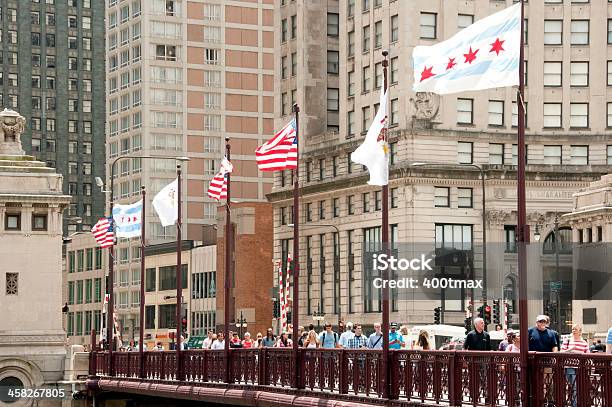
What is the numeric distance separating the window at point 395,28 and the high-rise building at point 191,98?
1975 inches

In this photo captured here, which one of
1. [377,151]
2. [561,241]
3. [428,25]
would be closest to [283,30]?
[428,25]

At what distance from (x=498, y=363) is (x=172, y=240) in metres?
135

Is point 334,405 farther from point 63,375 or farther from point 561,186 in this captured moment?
point 561,186

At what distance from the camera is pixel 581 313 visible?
96.7m

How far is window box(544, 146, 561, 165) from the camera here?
393 ft

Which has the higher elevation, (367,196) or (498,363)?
(367,196)

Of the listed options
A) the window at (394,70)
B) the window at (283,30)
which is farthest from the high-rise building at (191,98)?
the window at (394,70)

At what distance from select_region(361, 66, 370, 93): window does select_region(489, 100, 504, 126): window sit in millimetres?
9857

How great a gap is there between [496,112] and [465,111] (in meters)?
2.49

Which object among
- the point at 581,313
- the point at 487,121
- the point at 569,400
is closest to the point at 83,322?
the point at 487,121

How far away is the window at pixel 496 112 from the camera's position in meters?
119

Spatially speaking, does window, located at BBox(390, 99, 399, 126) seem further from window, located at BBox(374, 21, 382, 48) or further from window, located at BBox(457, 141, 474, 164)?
window, located at BBox(374, 21, 382, 48)

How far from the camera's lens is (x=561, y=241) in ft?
385

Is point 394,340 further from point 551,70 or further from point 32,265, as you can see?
point 551,70
